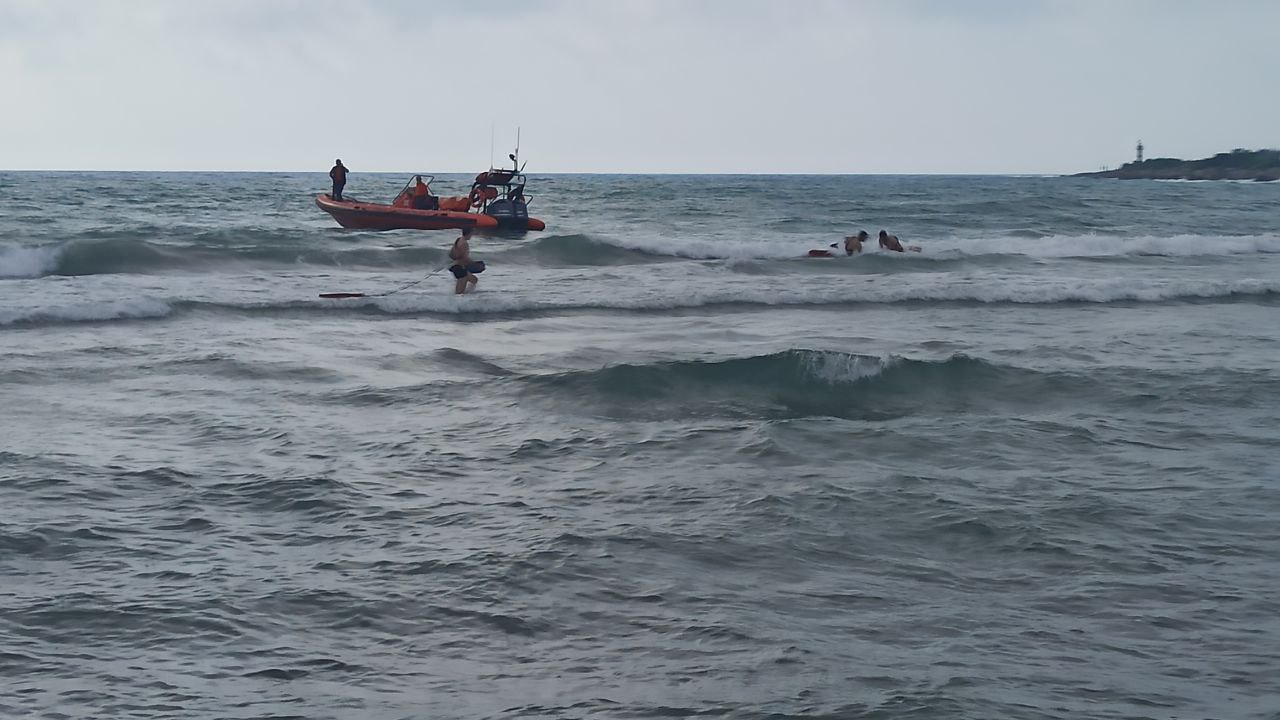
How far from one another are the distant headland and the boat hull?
103718mm

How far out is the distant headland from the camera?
4616 inches

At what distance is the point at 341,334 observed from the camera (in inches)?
563

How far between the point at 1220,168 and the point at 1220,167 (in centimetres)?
51

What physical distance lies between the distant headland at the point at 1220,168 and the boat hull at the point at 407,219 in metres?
104

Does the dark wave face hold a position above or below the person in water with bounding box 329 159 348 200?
below

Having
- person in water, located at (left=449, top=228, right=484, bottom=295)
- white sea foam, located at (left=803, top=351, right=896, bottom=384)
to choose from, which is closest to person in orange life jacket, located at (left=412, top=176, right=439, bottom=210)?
person in water, located at (left=449, top=228, right=484, bottom=295)

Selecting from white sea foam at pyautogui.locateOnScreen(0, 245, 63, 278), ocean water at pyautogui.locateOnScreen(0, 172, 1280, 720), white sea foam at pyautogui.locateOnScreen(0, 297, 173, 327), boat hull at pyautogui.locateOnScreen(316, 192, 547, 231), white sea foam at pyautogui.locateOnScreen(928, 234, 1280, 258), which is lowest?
ocean water at pyautogui.locateOnScreen(0, 172, 1280, 720)

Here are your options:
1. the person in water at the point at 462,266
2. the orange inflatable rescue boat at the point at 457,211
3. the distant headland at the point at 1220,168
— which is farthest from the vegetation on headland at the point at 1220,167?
the person in water at the point at 462,266

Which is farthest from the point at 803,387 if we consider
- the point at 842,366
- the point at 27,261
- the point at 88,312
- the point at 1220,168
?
the point at 1220,168

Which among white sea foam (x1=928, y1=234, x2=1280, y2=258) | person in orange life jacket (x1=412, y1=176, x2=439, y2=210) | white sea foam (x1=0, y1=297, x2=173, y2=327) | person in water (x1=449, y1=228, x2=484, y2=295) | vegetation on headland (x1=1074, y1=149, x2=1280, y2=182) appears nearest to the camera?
white sea foam (x1=0, y1=297, x2=173, y2=327)

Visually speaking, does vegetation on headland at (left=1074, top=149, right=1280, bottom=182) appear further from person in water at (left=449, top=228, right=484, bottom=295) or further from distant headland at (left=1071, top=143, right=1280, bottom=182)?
person in water at (left=449, top=228, right=484, bottom=295)

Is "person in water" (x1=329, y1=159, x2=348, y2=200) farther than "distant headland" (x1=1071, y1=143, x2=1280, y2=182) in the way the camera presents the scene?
No

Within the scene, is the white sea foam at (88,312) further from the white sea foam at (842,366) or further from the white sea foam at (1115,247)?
the white sea foam at (1115,247)

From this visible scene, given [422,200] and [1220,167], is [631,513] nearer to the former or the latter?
[422,200]
